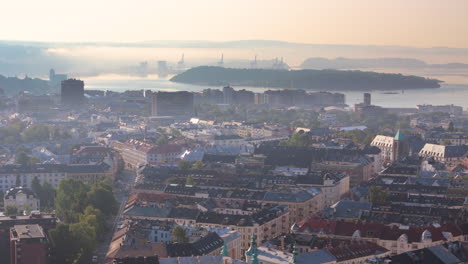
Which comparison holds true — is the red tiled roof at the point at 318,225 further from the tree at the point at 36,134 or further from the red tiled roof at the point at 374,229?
the tree at the point at 36,134

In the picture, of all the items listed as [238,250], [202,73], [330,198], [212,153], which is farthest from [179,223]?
[202,73]

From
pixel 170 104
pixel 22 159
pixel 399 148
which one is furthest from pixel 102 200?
pixel 170 104

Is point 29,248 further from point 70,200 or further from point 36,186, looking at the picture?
point 36,186

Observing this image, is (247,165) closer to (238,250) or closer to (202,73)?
(238,250)

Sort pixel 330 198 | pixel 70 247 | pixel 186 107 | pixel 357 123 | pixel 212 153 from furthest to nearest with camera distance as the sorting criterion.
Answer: pixel 186 107, pixel 357 123, pixel 212 153, pixel 330 198, pixel 70 247

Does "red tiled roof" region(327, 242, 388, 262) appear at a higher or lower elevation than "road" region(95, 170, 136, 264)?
higher

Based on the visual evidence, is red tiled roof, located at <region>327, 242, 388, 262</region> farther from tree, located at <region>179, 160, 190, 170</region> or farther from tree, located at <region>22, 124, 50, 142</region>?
tree, located at <region>22, 124, 50, 142</region>

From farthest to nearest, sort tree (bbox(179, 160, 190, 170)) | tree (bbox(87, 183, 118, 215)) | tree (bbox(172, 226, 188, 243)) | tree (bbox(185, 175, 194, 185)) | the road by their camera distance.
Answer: tree (bbox(179, 160, 190, 170)), tree (bbox(185, 175, 194, 185)), tree (bbox(87, 183, 118, 215)), the road, tree (bbox(172, 226, 188, 243))

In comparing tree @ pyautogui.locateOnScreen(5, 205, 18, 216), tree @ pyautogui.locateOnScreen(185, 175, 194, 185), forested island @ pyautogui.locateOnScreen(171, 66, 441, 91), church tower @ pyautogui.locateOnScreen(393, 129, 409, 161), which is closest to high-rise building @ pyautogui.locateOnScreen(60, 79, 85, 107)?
church tower @ pyautogui.locateOnScreen(393, 129, 409, 161)
